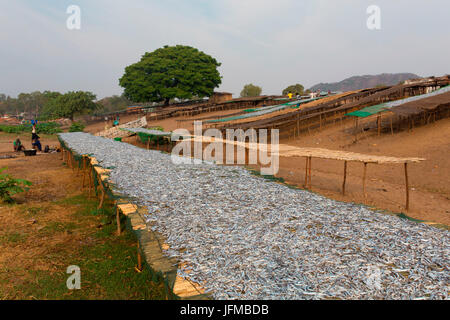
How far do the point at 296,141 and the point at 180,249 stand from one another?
17435 mm

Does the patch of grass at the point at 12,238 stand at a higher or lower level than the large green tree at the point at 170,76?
lower

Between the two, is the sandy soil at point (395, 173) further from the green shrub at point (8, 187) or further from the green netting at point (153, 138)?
the green shrub at point (8, 187)

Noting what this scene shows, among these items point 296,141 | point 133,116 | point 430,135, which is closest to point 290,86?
point 133,116

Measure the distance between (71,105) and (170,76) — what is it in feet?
50.0

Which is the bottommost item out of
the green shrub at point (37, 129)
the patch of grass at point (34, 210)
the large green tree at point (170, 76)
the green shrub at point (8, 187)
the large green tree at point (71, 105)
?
the patch of grass at point (34, 210)

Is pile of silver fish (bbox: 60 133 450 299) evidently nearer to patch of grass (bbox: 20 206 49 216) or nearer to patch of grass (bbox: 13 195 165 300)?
patch of grass (bbox: 13 195 165 300)

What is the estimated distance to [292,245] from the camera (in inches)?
122

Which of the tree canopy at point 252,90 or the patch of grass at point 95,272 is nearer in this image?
the patch of grass at point 95,272

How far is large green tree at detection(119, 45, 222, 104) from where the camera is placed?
39.3 metres

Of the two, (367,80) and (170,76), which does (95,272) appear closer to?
(170,76)

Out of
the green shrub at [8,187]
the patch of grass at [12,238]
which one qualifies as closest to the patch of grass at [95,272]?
the patch of grass at [12,238]

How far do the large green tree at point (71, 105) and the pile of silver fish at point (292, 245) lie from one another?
41.3m

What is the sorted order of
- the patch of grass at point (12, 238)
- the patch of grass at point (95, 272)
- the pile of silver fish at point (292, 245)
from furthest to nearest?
1. the patch of grass at point (12, 238)
2. the patch of grass at point (95, 272)
3. the pile of silver fish at point (292, 245)

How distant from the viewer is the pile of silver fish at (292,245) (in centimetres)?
240
